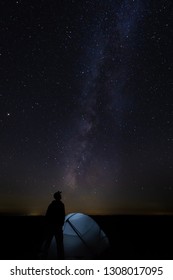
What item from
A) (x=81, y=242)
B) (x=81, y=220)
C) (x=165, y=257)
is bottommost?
(x=165, y=257)

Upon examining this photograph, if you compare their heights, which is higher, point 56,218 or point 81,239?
point 56,218

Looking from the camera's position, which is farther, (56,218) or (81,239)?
(81,239)

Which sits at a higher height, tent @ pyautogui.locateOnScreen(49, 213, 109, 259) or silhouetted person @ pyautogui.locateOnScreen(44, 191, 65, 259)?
silhouetted person @ pyautogui.locateOnScreen(44, 191, 65, 259)

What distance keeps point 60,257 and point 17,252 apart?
3734 millimetres

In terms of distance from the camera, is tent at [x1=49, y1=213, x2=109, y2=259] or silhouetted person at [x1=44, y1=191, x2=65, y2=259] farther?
tent at [x1=49, y1=213, x2=109, y2=259]

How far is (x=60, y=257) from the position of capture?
805 centimetres

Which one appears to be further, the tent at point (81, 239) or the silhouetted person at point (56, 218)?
the tent at point (81, 239)

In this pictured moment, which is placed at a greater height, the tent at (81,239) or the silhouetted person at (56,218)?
the silhouetted person at (56,218)

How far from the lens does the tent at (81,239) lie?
30.9ft

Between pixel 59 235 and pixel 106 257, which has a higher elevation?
pixel 59 235

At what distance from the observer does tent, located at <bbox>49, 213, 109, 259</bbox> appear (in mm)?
9422

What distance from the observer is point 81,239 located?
9672mm
